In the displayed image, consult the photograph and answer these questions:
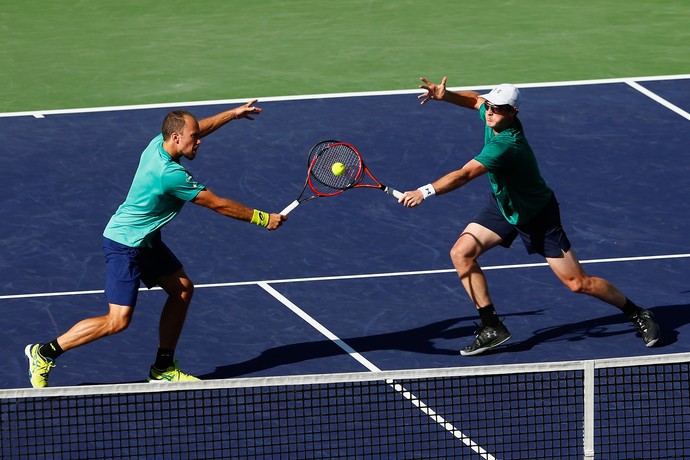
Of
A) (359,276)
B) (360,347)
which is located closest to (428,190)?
(360,347)

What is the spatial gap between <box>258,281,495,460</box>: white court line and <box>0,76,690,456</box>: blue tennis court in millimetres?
42

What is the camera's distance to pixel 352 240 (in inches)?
528

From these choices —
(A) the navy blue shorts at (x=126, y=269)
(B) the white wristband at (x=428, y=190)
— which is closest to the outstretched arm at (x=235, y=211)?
(A) the navy blue shorts at (x=126, y=269)

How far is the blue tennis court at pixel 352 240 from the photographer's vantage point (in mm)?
11109

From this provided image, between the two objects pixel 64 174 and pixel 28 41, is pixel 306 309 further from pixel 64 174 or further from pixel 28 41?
pixel 28 41

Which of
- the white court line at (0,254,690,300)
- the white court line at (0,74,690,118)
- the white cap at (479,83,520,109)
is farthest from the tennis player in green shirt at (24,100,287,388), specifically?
the white court line at (0,74,690,118)

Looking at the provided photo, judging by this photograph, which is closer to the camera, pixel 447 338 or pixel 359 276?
pixel 447 338

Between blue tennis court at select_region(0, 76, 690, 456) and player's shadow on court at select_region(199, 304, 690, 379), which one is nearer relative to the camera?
player's shadow on court at select_region(199, 304, 690, 379)

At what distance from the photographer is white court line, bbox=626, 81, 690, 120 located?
16.6 metres

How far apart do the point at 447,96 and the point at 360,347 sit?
6.79 ft

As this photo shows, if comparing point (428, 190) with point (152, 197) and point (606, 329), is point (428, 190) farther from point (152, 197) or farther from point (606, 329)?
point (606, 329)

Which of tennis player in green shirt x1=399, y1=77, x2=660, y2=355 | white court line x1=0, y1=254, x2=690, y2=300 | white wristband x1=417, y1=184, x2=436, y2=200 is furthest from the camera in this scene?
white court line x1=0, y1=254, x2=690, y2=300

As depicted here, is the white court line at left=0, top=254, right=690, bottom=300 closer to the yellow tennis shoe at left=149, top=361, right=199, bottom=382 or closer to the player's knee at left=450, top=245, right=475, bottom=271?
the player's knee at left=450, top=245, right=475, bottom=271

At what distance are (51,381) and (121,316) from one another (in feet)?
3.36
